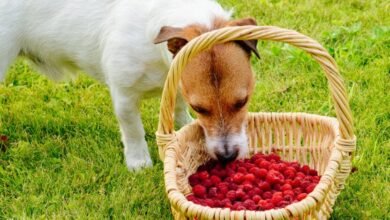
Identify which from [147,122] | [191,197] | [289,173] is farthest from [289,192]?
[147,122]

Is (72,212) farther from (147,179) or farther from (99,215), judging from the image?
(147,179)

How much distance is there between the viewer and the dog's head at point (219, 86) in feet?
11.1

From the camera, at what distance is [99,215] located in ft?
12.1

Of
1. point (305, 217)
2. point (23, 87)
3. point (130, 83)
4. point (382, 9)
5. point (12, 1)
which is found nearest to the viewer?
point (305, 217)

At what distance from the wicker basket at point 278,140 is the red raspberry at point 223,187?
163 millimetres

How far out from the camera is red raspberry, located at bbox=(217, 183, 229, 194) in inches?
137

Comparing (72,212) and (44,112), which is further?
(44,112)

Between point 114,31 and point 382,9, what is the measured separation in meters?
2.98

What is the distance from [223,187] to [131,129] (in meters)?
0.92

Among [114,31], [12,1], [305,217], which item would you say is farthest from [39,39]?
→ [305,217]

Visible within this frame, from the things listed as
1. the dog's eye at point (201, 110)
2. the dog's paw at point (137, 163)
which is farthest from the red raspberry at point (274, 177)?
the dog's paw at point (137, 163)

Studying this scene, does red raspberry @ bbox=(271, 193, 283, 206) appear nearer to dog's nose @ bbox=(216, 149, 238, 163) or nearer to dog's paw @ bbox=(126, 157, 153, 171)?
dog's nose @ bbox=(216, 149, 238, 163)

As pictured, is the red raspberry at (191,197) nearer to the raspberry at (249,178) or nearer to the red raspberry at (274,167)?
the raspberry at (249,178)

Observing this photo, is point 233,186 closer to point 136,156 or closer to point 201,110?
point 201,110
